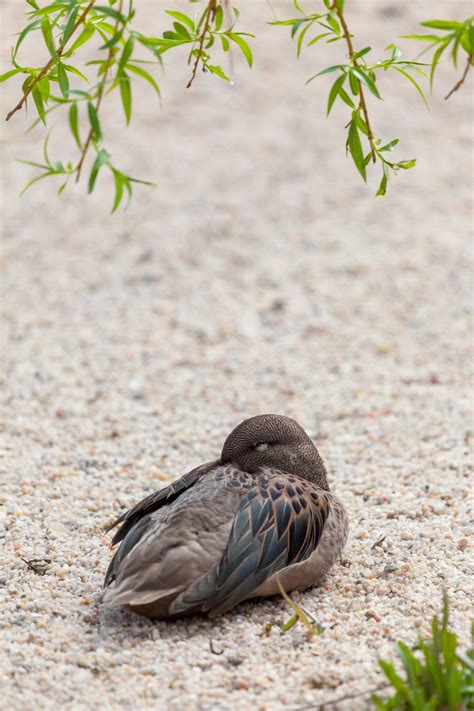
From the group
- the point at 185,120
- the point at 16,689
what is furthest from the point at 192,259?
the point at 16,689

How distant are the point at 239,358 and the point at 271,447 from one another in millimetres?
3210

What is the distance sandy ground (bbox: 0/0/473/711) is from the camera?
3.37 meters

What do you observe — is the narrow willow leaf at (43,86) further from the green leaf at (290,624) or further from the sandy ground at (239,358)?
the green leaf at (290,624)

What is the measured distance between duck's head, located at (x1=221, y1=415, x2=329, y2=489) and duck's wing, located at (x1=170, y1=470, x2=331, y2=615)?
14cm

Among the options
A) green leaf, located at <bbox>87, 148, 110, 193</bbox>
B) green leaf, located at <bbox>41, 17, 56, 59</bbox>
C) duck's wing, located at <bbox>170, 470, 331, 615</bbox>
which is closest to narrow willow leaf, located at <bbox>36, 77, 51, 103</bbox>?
green leaf, located at <bbox>41, 17, 56, 59</bbox>

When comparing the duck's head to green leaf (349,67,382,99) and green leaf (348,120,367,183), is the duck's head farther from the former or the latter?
green leaf (349,67,382,99)

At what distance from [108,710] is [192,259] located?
235 inches

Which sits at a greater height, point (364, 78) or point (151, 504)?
point (364, 78)

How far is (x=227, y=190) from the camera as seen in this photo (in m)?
9.66

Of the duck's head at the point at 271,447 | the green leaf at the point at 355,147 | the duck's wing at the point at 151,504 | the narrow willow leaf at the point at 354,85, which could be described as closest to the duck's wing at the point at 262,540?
the duck's head at the point at 271,447

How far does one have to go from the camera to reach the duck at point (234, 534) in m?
3.35

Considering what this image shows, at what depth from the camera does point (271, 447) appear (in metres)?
4.05

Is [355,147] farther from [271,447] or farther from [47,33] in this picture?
[271,447]

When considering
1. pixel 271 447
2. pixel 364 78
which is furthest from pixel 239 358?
pixel 364 78
